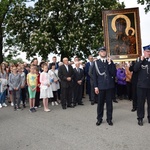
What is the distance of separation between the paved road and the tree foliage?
16.5 m

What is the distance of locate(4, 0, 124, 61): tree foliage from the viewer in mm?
25188

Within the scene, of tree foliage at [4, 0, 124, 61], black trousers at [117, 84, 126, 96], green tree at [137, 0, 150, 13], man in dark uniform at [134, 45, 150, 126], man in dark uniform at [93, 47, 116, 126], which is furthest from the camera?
tree foliage at [4, 0, 124, 61]

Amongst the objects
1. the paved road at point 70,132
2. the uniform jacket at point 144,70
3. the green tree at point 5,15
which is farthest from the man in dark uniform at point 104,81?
the green tree at point 5,15

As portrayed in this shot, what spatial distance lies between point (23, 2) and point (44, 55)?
6.35 meters

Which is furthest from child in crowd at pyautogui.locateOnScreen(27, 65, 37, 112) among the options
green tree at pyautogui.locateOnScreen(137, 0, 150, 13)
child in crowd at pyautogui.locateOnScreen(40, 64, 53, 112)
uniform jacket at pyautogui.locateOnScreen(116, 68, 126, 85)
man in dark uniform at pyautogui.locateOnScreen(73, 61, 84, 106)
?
green tree at pyautogui.locateOnScreen(137, 0, 150, 13)

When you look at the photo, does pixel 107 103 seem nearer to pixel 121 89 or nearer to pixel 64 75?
pixel 64 75

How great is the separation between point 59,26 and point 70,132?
19.8m

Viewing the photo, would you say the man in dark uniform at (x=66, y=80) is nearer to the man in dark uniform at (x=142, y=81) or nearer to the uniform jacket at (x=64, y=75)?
the uniform jacket at (x=64, y=75)

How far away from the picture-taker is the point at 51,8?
82.8 ft

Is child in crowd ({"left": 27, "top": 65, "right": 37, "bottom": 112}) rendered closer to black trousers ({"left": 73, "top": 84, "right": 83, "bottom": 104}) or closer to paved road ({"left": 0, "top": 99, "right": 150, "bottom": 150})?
paved road ({"left": 0, "top": 99, "right": 150, "bottom": 150})

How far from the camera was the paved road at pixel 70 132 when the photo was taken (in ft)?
18.2

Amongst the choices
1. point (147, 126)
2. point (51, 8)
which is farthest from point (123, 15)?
point (51, 8)

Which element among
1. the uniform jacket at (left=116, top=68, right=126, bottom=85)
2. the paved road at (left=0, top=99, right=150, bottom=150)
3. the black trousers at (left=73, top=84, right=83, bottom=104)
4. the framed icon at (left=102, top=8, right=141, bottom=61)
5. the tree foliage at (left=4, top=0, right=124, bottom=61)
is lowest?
the paved road at (left=0, top=99, right=150, bottom=150)

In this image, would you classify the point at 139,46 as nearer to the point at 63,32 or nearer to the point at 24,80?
the point at 24,80
